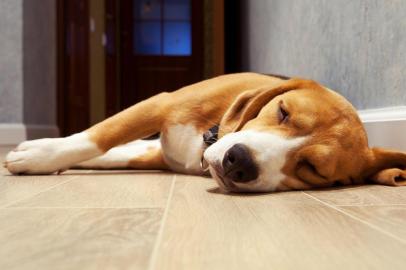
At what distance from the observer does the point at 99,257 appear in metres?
0.66

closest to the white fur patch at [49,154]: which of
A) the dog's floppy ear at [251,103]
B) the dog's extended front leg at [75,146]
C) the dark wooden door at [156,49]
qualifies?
the dog's extended front leg at [75,146]

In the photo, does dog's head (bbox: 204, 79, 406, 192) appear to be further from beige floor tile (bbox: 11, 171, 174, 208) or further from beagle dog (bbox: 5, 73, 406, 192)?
beige floor tile (bbox: 11, 171, 174, 208)

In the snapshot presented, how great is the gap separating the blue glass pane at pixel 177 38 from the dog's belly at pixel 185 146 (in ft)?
20.3

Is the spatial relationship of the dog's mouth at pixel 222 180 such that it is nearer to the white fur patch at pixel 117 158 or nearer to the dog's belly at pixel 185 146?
the dog's belly at pixel 185 146

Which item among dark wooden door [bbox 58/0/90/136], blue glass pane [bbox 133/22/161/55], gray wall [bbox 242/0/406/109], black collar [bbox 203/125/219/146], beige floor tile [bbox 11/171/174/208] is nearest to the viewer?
beige floor tile [bbox 11/171/174/208]

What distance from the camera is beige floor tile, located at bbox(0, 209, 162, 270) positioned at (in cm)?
64

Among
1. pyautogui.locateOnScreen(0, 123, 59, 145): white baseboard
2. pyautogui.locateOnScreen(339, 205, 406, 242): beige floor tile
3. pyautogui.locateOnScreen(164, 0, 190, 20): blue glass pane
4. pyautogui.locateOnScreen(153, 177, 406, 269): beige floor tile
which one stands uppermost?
pyautogui.locateOnScreen(164, 0, 190, 20): blue glass pane

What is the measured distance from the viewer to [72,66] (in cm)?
521

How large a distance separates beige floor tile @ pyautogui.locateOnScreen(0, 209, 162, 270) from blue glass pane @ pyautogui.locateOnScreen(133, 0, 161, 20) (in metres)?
7.28

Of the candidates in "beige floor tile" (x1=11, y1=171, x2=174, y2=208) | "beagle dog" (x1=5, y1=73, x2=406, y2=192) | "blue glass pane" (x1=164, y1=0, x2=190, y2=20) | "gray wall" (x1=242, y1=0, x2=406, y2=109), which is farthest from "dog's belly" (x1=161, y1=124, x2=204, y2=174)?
"blue glass pane" (x1=164, y1=0, x2=190, y2=20)

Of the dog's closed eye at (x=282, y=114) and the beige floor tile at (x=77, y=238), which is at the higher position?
the dog's closed eye at (x=282, y=114)

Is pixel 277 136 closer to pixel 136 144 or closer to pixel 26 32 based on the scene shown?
pixel 136 144

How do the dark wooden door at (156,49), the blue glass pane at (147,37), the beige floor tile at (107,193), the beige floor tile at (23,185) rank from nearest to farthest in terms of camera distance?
the beige floor tile at (107,193) → the beige floor tile at (23,185) → the dark wooden door at (156,49) → the blue glass pane at (147,37)

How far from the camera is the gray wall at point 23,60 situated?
409 centimetres
